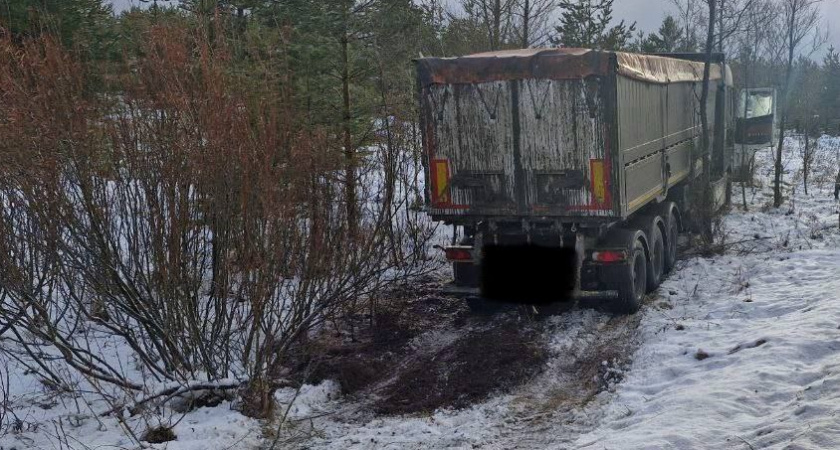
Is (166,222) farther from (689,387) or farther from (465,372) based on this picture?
(689,387)

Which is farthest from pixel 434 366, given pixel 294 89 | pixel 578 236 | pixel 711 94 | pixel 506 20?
pixel 506 20

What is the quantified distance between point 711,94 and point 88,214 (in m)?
11.1

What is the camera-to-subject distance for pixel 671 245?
1067 cm

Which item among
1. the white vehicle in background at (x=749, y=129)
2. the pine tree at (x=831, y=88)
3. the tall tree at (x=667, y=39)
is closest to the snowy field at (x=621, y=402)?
the white vehicle in background at (x=749, y=129)

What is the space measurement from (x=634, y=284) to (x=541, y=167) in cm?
184

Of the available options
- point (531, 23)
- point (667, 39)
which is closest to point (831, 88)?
point (667, 39)

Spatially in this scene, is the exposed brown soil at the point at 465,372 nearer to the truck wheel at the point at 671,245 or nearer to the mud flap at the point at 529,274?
the mud flap at the point at 529,274

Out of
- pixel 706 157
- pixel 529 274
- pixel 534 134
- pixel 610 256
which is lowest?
pixel 529 274

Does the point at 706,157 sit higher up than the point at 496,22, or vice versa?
the point at 496,22

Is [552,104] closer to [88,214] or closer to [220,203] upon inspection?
[220,203]

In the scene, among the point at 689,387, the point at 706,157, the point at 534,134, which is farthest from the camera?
the point at 706,157

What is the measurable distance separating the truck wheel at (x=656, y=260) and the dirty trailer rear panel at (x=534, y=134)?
108 cm

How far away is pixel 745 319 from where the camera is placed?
25.8ft

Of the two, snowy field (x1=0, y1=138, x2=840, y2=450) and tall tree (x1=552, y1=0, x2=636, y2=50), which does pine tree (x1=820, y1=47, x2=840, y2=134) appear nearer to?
tall tree (x1=552, y1=0, x2=636, y2=50)
